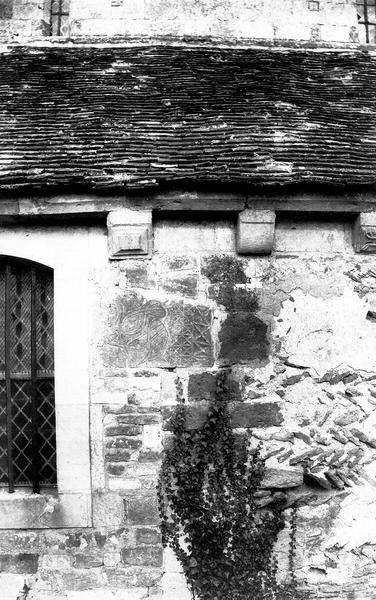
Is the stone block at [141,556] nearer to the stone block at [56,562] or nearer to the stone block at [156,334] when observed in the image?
the stone block at [56,562]

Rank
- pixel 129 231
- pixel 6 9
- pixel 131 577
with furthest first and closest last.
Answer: pixel 6 9 < pixel 129 231 < pixel 131 577

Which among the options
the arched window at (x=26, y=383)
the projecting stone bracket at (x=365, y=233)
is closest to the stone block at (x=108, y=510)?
the arched window at (x=26, y=383)

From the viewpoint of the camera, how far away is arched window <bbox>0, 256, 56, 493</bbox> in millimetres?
4645

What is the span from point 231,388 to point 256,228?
1140mm

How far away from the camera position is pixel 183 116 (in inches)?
201

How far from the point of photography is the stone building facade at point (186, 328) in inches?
173

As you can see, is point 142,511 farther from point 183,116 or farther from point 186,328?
point 183,116

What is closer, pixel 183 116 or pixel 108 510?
pixel 108 510

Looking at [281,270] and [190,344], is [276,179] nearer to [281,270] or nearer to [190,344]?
[281,270]

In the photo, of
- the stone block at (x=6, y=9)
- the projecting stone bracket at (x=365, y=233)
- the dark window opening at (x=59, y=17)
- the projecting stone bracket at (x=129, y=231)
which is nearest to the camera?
the projecting stone bracket at (x=129, y=231)

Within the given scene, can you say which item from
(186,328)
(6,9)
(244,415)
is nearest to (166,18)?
(6,9)

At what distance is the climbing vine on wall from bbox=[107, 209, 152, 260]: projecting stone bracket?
108 centimetres

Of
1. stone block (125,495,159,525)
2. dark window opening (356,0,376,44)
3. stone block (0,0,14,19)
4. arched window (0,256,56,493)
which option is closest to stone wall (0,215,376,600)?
stone block (125,495,159,525)

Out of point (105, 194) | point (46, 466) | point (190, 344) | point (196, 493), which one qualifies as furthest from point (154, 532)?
point (105, 194)
